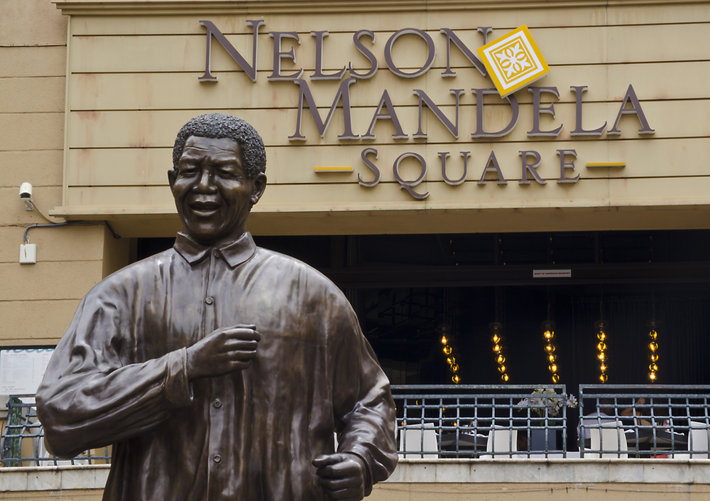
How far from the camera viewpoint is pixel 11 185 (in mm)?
17406

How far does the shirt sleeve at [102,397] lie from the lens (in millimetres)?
3816

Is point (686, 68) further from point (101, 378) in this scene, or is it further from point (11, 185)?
point (101, 378)

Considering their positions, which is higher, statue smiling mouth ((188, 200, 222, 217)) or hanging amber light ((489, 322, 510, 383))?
statue smiling mouth ((188, 200, 222, 217))

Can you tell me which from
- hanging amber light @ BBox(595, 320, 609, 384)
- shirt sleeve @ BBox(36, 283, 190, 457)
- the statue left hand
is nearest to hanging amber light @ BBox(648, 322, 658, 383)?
hanging amber light @ BBox(595, 320, 609, 384)

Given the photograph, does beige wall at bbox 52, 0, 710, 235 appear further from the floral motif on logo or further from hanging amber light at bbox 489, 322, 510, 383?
hanging amber light at bbox 489, 322, 510, 383

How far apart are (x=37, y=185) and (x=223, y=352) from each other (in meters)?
14.2

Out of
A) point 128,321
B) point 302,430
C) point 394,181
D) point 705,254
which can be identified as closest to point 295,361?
point 302,430

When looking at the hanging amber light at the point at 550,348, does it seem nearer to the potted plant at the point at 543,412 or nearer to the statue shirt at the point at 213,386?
the potted plant at the point at 543,412

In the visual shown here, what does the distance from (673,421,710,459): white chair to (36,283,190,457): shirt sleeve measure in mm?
11318

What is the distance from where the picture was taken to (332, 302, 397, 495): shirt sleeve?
4.09 meters

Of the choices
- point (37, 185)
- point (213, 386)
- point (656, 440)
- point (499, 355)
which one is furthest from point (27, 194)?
point (213, 386)

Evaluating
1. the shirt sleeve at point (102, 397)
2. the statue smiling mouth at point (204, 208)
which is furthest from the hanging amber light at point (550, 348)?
the shirt sleeve at point (102, 397)

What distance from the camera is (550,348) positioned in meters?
20.5

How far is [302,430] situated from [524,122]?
43.8 ft
